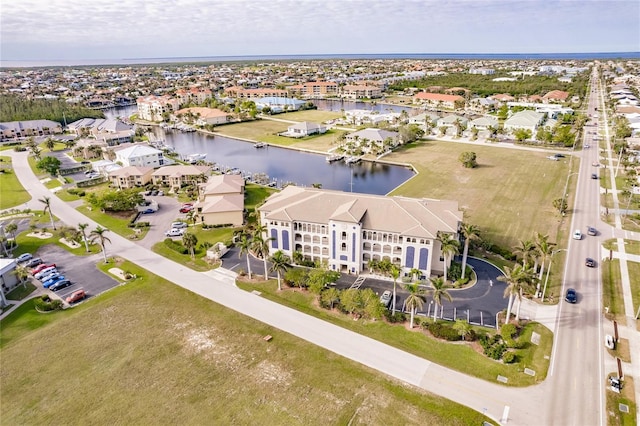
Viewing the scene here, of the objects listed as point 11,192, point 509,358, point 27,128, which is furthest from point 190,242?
point 27,128

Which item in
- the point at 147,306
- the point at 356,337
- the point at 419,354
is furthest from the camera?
the point at 147,306

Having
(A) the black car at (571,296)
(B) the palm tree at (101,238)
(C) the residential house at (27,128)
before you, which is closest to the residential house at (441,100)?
(A) the black car at (571,296)

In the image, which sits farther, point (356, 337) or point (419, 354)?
point (356, 337)

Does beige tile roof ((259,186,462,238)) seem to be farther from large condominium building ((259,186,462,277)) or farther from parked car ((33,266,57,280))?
parked car ((33,266,57,280))

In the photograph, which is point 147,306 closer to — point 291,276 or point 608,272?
point 291,276

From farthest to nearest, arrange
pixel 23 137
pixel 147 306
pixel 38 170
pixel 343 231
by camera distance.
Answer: pixel 23 137
pixel 38 170
pixel 343 231
pixel 147 306

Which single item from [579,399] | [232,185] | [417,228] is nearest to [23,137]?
[232,185]

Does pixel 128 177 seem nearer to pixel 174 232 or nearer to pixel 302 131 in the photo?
pixel 174 232

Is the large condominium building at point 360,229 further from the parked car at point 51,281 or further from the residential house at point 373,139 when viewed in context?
the residential house at point 373,139
